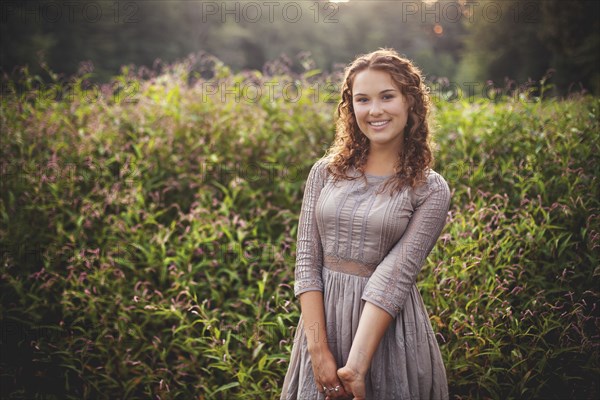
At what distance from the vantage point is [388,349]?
5.59 ft

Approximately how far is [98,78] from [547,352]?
19.4m

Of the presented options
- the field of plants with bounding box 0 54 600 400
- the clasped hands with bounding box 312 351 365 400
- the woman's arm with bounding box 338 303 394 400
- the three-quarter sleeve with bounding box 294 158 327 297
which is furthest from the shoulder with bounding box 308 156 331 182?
the field of plants with bounding box 0 54 600 400

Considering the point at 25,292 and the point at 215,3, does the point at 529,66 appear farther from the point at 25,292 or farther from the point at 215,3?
the point at 25,292

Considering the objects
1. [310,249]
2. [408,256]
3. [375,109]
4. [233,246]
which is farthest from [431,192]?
[233,246]

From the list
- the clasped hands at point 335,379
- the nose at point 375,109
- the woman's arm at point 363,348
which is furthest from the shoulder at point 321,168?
the clasped hands at point 335,379

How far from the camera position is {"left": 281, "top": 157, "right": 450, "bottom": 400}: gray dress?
5.36ft

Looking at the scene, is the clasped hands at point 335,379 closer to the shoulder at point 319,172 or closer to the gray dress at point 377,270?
the gray dress at point 377,270

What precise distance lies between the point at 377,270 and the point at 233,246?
1701 millimetres

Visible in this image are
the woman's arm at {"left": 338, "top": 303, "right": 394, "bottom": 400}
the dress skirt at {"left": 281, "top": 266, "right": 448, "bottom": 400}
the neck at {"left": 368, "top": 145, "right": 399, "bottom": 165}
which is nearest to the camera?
the woman's arm at {"left": 338, "top": 303, "right": 394, "bottom": 400}

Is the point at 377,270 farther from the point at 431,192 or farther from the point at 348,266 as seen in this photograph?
the point at 431,192

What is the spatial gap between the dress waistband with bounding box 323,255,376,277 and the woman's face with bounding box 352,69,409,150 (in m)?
0.44

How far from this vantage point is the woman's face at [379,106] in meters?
1.70

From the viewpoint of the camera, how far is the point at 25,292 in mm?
3211

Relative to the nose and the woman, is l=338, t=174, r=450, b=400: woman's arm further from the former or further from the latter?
the nose
